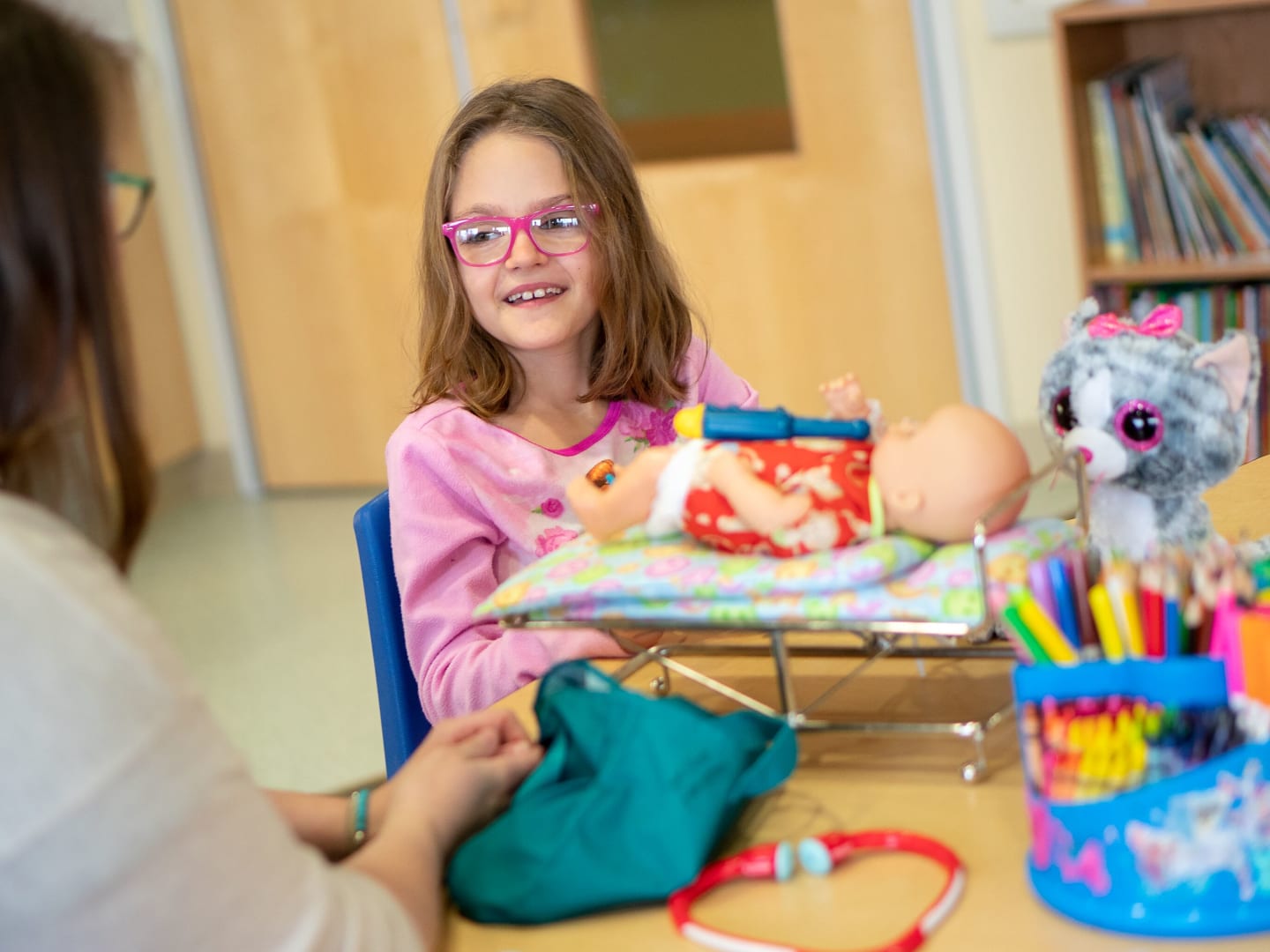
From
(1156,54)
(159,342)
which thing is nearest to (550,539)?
(1156,54)

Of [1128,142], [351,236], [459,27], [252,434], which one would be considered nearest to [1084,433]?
[1128,142]

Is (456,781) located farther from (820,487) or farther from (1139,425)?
(1139,425)

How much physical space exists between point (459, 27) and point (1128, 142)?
1.65 meters

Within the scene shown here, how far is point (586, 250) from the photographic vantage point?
135 cm

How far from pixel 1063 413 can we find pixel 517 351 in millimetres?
604

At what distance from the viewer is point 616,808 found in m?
0.77

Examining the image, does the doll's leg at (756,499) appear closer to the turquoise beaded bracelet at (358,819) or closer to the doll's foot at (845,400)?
the doll's foot at (845,400)

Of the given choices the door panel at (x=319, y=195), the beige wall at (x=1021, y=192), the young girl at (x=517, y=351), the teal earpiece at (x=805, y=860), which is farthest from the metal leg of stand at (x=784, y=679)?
the door panel at (x=319, y=195)

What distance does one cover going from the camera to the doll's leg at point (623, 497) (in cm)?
93

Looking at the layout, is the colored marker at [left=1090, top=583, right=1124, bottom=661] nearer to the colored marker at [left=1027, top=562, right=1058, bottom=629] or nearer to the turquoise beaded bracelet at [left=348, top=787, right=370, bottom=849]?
the colored marker at [left=1027, top=562, right=1058, bottom=629]

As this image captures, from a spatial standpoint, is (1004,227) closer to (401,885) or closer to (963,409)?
(963,409)

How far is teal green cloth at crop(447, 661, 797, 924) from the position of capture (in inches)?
29.7

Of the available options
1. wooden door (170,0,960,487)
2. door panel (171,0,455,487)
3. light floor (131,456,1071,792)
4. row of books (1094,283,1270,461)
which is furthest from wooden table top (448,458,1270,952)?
door panel (171,0,455,487)

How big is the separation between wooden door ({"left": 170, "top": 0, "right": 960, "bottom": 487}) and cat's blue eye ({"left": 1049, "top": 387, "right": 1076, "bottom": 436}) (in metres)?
2.26
